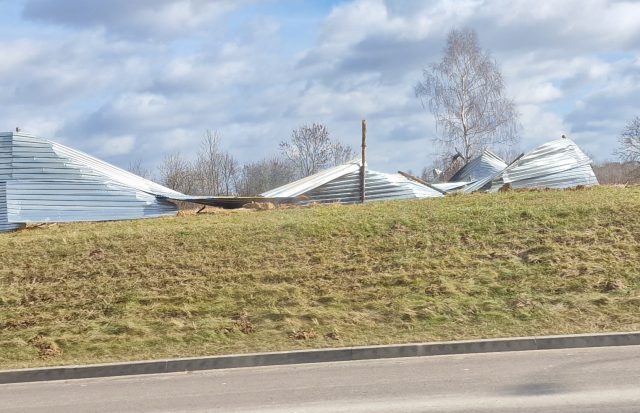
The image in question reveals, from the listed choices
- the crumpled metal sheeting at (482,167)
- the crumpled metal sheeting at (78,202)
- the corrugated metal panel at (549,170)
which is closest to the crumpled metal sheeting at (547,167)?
the corrugated metal panel at (549,170)

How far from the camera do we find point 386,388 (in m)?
7.77

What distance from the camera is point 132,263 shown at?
14.1 m

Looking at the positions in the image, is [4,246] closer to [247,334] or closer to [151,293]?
[151,293]

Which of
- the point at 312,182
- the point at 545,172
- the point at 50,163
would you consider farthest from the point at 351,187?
the point at 50,163

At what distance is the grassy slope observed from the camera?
35.7 ft

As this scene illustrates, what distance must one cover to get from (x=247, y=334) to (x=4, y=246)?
6.91 metres

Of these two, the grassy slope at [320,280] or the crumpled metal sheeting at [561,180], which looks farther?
the crumpled metal sheeting at [561,180]

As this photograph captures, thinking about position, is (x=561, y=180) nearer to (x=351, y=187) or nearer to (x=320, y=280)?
(x=351, y=187)

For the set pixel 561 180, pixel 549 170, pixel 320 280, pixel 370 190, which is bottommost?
pixel 320 280

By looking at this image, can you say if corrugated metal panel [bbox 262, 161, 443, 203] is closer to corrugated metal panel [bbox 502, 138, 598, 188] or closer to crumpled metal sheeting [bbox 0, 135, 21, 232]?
corrugated metal panel [bbox 502, 138, 598, 188]

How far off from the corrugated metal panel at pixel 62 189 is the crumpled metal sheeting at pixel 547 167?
1086 centimetres

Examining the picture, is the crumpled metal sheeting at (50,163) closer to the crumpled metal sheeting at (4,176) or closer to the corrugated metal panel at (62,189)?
the corrugated metal panel at (62,189)

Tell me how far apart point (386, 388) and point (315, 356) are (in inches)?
82.9

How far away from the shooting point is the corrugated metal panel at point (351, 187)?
74.4 feet
